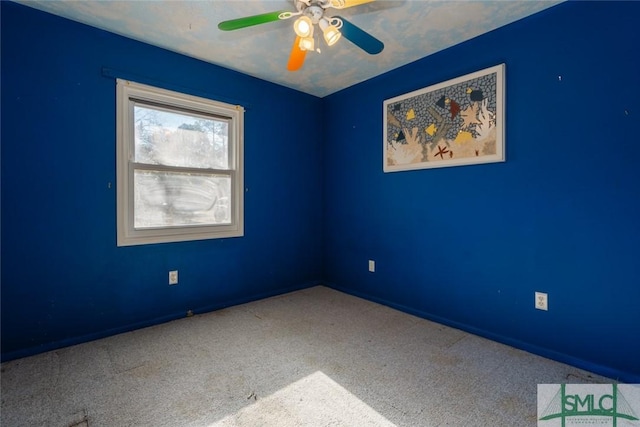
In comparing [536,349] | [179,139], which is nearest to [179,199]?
[179,139]

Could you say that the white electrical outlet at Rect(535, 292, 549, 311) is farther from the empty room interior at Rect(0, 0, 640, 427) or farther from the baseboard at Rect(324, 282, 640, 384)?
the baseboard at Rect(324, 282, 640, 384)

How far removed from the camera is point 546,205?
202 centimetres

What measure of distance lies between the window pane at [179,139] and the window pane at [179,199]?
0.13m

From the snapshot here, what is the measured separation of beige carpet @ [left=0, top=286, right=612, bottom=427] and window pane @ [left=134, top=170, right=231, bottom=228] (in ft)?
3.05

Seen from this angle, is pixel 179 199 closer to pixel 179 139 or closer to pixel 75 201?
pixel 179 139

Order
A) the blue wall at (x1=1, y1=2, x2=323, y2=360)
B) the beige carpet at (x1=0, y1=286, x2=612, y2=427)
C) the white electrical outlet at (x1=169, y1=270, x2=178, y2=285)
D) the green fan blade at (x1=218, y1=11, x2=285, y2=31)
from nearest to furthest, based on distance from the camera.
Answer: the beige carpet at (x1=0, y1=286, x2=612, y2=427), the green fan blade at (x1=218, y1=11, x2=285, y2=31), the blue wall at (x1=1, y1=2, x2=323, y2=360), the white electrical outlet at (x1=169, y1=270, x2=178, y2=285)

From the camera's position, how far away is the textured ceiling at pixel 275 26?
1.96 metres

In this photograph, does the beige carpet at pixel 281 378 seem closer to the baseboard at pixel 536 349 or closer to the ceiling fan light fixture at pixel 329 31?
the baseboard at pixel 536 349

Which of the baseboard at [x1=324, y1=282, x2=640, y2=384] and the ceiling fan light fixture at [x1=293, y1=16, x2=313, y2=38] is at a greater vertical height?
the ceiling fan light fixture at [x1=293, y1=16, x2=313, y2=38]

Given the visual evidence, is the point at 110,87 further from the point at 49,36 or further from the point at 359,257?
the point at 359,257

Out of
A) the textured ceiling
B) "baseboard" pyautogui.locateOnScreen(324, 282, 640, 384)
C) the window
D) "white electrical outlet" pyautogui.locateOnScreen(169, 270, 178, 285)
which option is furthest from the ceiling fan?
"baseboard" pyautogui.locateOnScreen(324, 282, 640, 384)

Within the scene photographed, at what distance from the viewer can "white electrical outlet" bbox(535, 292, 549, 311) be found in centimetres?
203

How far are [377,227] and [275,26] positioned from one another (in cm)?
206

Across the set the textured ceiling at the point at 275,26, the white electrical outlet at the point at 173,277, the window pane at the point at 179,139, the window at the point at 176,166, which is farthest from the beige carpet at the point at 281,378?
the textured ceiling at the point at 275,26
